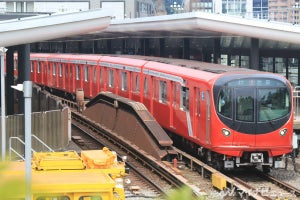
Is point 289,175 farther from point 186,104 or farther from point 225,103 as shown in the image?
point 186,104

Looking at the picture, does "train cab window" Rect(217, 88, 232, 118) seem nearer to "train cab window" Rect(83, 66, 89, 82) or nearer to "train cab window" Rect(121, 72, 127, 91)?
"train cab window" Rect(121, 72, 127, 91)

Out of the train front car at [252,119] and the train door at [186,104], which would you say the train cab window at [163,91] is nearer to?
the train door at [186,104]

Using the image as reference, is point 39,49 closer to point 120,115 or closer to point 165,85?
point 120,115

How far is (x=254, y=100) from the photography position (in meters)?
15.2

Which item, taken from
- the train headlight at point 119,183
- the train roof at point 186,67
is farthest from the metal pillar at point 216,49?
the train headlight at point 119,183

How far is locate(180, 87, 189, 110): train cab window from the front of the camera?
16.7m

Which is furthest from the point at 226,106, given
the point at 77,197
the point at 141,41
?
the point at 141,41

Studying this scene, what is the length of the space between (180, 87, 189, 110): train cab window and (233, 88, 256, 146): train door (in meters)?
1.82

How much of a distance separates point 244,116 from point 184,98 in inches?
85.2

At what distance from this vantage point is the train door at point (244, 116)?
15.1 meters

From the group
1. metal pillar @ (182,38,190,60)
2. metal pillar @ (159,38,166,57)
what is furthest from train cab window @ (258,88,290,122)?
metal pillar @ (159,38,166,57)

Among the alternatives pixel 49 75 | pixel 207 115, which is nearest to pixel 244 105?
pixel 207 115

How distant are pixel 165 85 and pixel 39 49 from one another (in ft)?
95.8

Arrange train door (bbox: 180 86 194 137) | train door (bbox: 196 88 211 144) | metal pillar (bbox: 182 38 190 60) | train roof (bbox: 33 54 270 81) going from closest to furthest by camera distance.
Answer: train door (bbox: 196 88 211 144)
train roof (bbox: 33 54 270 81)
train door (bbox: 180 86 194 137)
metal pillar (bbox: 182 38 190 60)
